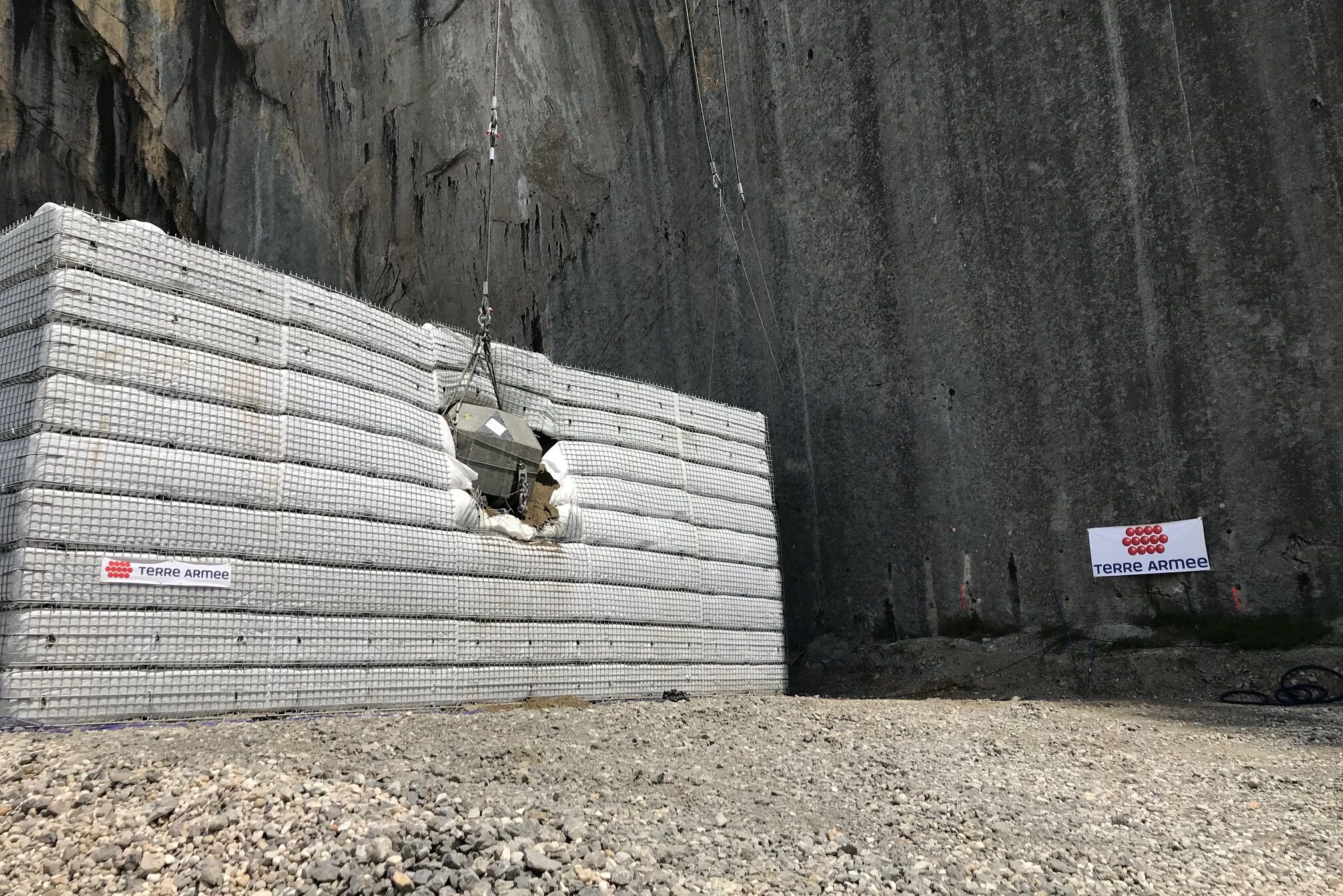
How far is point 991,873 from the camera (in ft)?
12.0

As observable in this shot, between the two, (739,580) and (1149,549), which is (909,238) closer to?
(1149,549)

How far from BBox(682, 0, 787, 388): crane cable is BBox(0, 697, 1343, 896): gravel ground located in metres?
5.72

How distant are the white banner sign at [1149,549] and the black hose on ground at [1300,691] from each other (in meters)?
1.08

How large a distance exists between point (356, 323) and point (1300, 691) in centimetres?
743

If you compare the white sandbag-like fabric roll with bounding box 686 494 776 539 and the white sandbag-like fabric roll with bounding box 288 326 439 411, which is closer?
the white sandbag-like fabric roll with bounding box 288 326 439 411

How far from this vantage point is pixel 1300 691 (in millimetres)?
7516

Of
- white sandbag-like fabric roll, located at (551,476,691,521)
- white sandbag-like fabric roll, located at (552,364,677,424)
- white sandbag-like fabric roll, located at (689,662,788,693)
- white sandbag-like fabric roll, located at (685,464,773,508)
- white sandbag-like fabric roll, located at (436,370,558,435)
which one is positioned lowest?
white sandbag-like fabric roll, located at (689,662,788,693)

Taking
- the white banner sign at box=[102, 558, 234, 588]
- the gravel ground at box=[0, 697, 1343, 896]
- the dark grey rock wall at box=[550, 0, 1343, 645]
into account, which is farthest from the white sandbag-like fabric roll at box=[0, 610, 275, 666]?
the dark grey rock wall at box=[550, 0, 1343, 645]

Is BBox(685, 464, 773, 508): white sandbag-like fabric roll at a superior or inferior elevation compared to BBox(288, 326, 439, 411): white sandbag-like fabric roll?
inferior

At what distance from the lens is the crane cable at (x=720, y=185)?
11047 mm

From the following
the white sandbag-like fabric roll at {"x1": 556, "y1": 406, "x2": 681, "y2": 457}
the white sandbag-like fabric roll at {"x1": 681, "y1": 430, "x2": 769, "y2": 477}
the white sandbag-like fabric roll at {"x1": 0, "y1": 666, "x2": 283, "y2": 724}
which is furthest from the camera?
the white sandbag-like fabric roll at {"x1": 681, "y1": 430, "x2": 769, "y2": 477}

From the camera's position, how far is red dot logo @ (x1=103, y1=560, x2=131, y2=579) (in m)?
4.89

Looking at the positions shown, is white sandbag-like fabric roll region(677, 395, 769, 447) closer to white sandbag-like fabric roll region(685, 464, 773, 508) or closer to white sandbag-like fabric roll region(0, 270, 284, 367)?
white sandbag-like fabric roll region(685, 464, 773, 508)

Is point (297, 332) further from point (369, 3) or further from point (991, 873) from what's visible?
point (369, 3)
